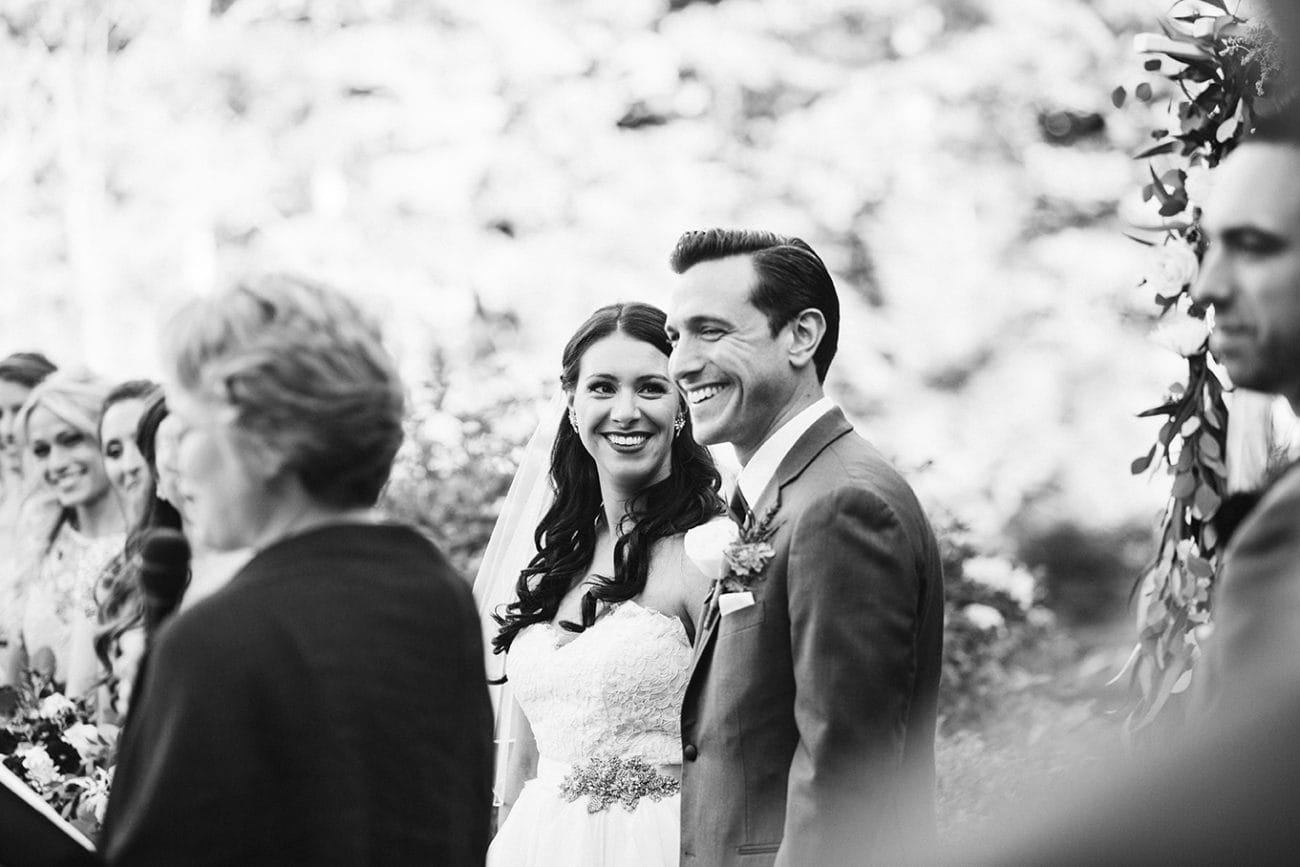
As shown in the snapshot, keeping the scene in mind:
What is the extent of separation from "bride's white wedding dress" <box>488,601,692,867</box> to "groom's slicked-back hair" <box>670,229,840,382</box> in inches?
40.2

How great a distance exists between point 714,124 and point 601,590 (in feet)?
31.1

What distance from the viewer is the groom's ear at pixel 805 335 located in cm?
382

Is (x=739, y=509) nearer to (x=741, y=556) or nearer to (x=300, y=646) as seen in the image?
(x=741, y=556)

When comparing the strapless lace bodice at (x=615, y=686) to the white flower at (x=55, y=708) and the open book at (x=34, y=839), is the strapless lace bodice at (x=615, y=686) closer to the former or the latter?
the white flower at (x=55, y=708)

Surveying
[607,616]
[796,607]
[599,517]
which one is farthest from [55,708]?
[796,607]

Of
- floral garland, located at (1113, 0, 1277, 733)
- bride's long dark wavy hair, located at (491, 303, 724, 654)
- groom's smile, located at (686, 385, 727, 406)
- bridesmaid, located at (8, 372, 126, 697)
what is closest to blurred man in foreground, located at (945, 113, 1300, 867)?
floral garland, located at (1113, 0, 1277, 733)

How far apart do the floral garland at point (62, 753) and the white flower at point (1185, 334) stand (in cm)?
358

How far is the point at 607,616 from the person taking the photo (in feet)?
15.1

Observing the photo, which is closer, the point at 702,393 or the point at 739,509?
the point at 739,509

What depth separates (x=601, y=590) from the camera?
4.61 m

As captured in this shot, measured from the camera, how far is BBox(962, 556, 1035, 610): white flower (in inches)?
322

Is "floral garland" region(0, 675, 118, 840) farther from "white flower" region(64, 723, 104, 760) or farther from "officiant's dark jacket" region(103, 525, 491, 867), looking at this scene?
"officiant's dark jacket" region(103, 525, 491, 867)

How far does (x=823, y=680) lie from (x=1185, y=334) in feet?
3.77

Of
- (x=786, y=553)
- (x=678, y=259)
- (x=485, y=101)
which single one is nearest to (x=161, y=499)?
(x=678, y=259)
